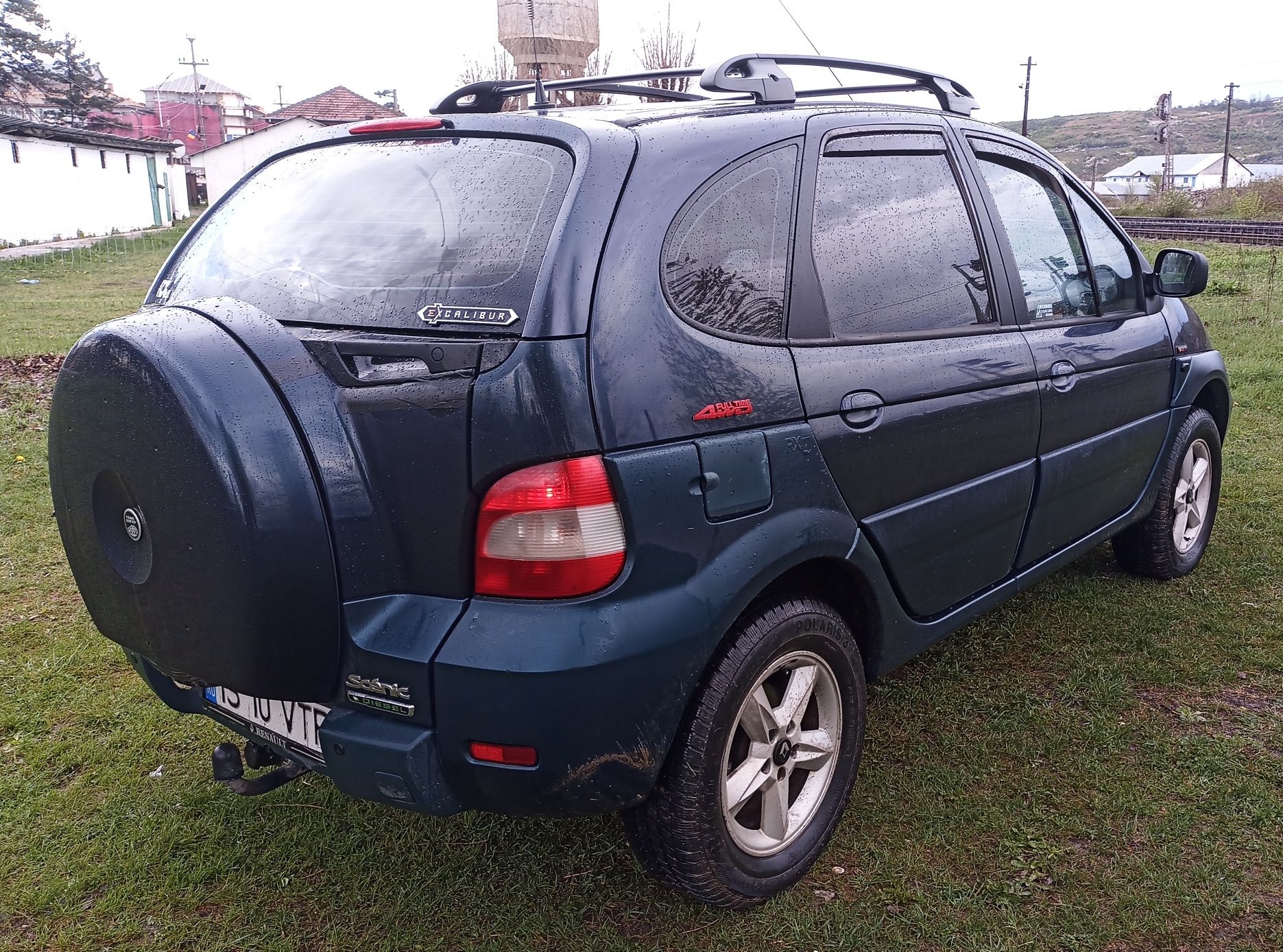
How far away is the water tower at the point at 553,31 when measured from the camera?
7.14 meters

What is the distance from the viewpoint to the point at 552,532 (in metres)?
2.00

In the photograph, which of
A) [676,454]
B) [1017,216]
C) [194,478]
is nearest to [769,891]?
[676,454]

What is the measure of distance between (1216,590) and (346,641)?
3.91m

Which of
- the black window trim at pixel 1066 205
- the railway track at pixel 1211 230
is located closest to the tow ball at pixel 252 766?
the black window trim at pixel 1066 205

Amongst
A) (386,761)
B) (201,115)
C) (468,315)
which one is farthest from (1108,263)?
(201,115)

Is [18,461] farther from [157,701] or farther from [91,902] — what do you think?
[91,902]

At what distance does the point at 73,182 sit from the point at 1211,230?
3387 centimetres

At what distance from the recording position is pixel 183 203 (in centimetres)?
5191

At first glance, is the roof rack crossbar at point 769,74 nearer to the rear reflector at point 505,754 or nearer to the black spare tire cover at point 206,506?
the black spare tire cover at point 206,506

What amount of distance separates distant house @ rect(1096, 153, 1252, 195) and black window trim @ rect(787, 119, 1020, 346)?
79525 millimetres

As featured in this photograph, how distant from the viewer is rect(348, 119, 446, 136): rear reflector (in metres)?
2.54

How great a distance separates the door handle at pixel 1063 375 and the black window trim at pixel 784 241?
4.03ft

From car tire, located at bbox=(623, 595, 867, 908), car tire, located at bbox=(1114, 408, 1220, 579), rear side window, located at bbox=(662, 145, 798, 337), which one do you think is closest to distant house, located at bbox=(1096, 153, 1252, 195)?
car tire, located at bbox=(1114, 408, 1220, 579)

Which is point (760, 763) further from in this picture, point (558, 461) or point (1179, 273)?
point (1179, 273)
